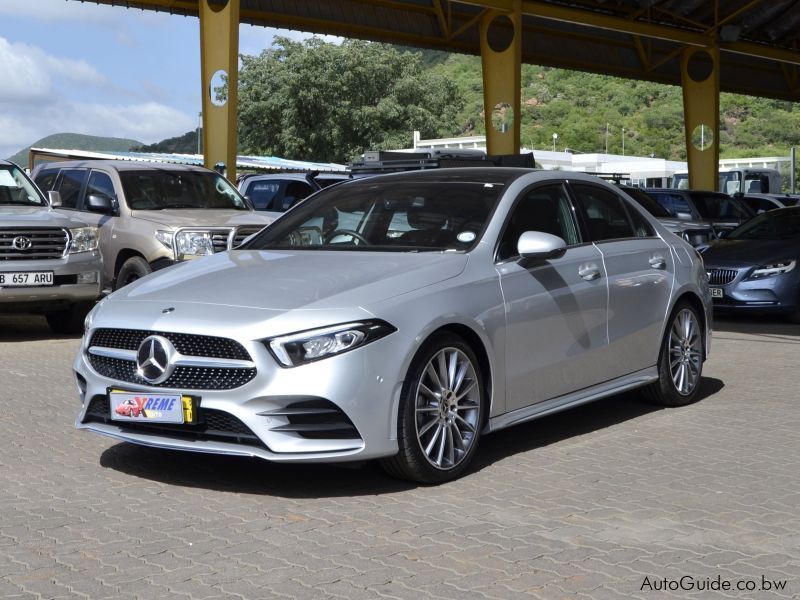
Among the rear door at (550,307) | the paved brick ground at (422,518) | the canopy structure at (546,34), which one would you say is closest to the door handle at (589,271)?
the rear door at (550,307)

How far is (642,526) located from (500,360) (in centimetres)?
138

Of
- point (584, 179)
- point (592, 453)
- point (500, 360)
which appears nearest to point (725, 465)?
point (592, 453)

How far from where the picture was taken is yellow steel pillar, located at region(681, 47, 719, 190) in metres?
36.9

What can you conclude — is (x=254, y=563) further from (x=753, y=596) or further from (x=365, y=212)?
(x=365, y=212)

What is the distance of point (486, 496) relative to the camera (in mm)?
5762

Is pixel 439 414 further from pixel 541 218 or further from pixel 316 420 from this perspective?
pixel 541 218

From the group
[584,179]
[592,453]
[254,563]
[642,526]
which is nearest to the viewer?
[254,563]

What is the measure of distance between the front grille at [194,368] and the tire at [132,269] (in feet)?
23.0

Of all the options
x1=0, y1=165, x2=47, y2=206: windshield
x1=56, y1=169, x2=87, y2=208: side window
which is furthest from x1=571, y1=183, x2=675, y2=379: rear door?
x1=56, y1=169, x2=87, y2=208: side window

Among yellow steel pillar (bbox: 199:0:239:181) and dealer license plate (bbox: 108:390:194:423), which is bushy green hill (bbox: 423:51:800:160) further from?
dealer license plate (bbox: 108:390:194:423)

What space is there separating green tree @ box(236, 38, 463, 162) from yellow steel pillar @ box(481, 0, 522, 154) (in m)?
40.6

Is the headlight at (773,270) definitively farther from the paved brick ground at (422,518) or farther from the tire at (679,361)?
the paved brick ground at (422,518)

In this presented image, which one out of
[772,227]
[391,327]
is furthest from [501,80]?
[391,327]

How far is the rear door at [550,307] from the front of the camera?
6469 millimetres
